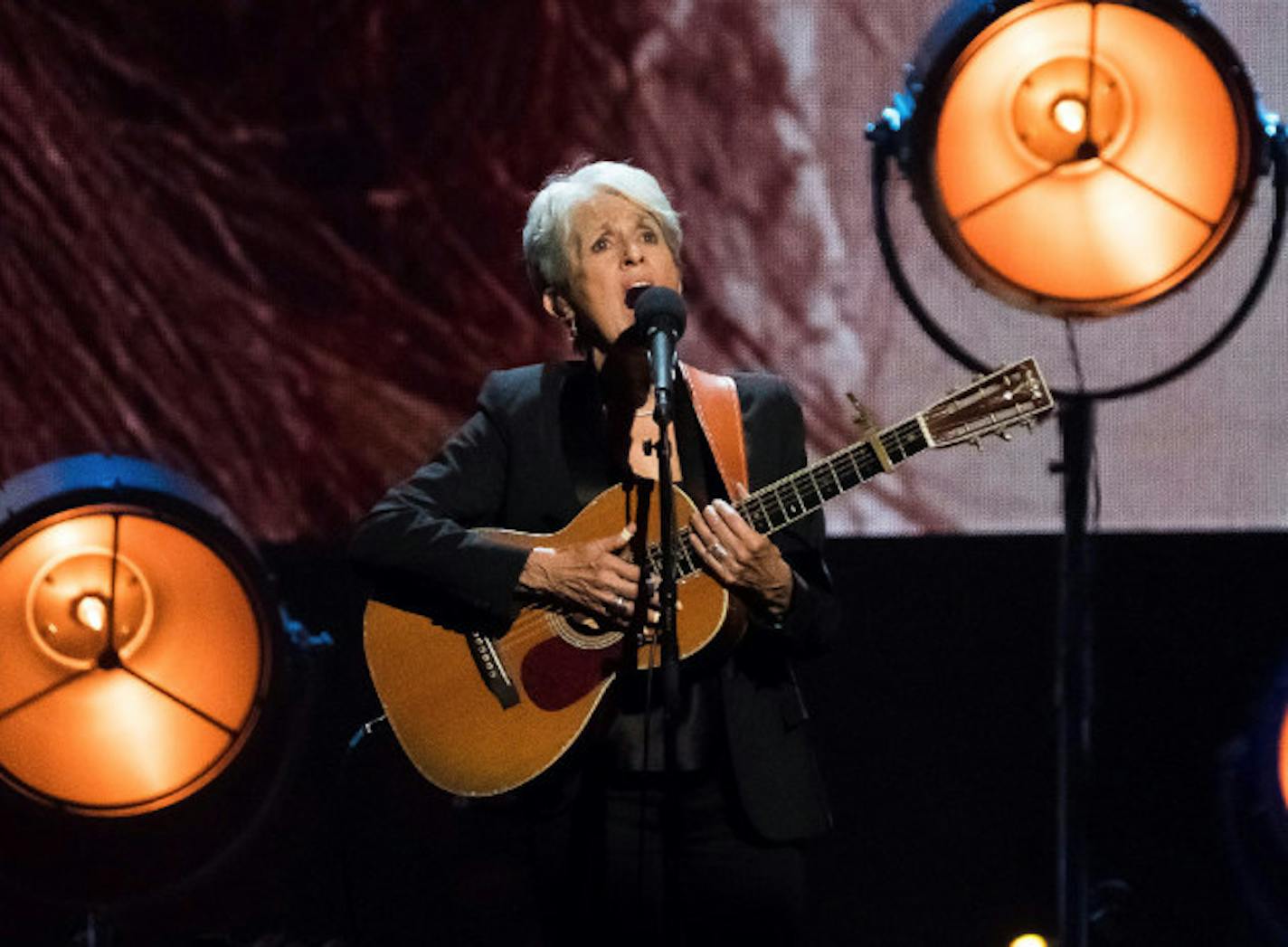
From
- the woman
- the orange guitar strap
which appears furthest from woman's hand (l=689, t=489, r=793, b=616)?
the orange guitar strap

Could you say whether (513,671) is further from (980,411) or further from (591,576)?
(980,411)

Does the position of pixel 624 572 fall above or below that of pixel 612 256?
below

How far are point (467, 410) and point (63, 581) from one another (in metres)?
1.01

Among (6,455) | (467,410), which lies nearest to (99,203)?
(6,455)

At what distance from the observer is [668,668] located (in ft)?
8.92

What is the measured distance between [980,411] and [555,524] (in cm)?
69

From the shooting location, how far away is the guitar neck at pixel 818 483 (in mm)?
3008

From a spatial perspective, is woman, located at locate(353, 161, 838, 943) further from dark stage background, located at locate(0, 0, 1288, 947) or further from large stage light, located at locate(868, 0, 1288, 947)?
dark stage background, located at locate(0, 0, 1288, 947)

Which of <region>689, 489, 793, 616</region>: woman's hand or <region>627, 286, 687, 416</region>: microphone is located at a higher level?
<region>627, 286, 687, 416</region>: microphone

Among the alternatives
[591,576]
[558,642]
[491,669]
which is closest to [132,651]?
[491,669]

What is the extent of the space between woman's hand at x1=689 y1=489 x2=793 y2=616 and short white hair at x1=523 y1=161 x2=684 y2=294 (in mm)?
446

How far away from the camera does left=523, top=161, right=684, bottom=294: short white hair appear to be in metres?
3.10

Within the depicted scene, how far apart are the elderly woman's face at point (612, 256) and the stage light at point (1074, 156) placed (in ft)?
2.02

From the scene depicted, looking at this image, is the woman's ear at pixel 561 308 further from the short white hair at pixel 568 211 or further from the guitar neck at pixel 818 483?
the guitar neck at pixel 818 483
